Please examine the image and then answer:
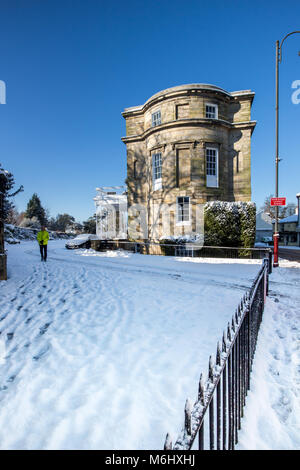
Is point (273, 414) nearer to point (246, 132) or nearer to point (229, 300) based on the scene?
point (229, 300)

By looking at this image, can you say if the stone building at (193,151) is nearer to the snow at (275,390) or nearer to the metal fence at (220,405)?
the snow at (275,390)

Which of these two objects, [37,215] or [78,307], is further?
[37,215]

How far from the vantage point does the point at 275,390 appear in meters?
2.66

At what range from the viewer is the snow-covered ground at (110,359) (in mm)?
2102

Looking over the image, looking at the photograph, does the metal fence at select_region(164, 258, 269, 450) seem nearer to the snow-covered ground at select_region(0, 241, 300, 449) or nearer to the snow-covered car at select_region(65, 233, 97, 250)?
the snow-covered ground at select_region(0, 241, 300, 449)

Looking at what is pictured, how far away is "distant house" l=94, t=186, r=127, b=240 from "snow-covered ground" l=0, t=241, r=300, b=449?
19767 mm

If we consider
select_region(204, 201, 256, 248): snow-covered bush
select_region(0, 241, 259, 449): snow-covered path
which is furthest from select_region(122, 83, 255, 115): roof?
select_region(0, 241, 259, 449): snow-covered path

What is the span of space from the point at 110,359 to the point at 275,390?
2158 mm

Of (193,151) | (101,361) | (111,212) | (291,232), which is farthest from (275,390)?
(291,232)

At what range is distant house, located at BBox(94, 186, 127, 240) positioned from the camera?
2601 centimetres

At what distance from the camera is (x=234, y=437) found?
6.57 ft
